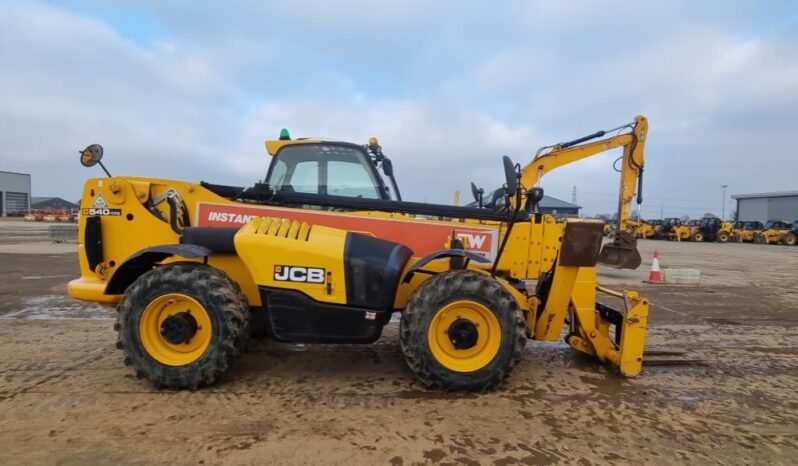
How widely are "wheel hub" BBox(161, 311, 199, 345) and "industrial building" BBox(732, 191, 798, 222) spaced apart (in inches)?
2811

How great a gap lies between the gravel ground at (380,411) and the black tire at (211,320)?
0.53 ft

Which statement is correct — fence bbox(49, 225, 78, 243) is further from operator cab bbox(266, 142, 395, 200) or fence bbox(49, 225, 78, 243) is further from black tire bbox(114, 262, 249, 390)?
black tire bbox(114, 262, 249, 390)

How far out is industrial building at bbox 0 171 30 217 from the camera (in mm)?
69812

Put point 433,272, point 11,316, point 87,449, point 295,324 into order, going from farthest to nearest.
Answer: point 11,316
point 433,272
point 295,324
point 87,449

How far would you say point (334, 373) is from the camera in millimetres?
4164

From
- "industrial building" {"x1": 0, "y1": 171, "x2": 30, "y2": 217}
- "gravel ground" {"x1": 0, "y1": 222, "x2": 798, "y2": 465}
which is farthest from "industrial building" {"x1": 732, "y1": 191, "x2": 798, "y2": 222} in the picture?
"industrial building" {"x1": 0, "y1": 171, "x2": 30, "y2": 217}

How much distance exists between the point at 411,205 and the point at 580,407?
222 centimetres

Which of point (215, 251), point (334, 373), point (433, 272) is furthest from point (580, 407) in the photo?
point (215, 251)

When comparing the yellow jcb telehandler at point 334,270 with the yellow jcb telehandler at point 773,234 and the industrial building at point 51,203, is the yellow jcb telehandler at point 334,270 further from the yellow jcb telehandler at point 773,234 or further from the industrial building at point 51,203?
the industrial building at point 51,203

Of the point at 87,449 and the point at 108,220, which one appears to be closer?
the point at 87,449

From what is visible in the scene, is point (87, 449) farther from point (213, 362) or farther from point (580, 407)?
point (580, 407)

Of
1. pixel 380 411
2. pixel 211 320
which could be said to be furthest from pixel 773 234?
pixel 211 320

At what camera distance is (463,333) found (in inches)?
144

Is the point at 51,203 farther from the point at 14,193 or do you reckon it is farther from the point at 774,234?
the point at 774,234
